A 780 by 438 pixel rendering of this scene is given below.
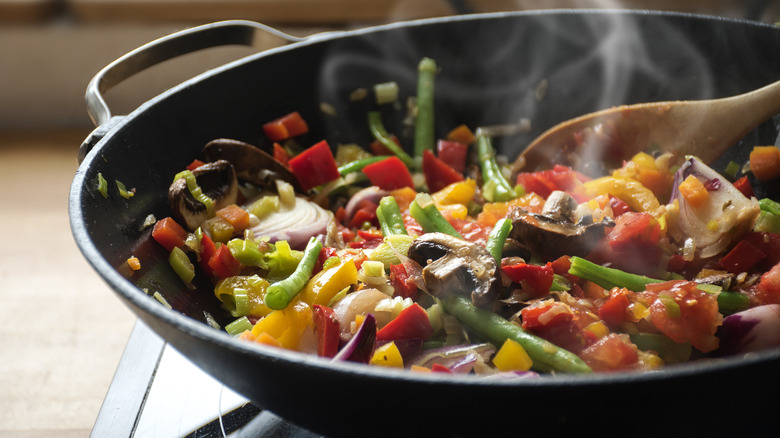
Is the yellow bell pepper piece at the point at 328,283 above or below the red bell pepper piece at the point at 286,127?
below

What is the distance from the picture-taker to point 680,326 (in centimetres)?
123

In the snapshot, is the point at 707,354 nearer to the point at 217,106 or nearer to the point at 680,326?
the point at 680,326

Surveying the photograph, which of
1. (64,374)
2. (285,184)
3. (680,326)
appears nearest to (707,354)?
(680,326)

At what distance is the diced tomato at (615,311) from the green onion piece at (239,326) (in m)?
0.74

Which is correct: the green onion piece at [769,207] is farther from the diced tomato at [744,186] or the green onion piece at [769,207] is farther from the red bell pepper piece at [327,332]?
the red bell pepper piece at [327,332]

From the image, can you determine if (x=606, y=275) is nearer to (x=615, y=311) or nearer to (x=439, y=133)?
(x=615, y=311)

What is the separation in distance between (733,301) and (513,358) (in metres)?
0.52

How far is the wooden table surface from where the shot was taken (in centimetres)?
167

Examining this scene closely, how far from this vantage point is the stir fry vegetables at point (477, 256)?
1223 millimetres

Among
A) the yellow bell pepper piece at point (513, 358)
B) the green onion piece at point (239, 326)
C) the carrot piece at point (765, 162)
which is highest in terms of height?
the carrot piece at point (765, 162)

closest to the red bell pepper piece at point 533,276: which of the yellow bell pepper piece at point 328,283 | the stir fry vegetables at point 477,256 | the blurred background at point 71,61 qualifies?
the stir fry vegetables at point 477,256

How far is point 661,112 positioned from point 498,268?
2.61ft

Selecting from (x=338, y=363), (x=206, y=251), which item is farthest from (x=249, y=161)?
(x=338, y=363)

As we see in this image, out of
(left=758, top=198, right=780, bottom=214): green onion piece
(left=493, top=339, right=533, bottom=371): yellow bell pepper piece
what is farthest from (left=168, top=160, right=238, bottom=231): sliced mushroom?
(left=758, top=198, right=780, bottom=214): green onion piece
